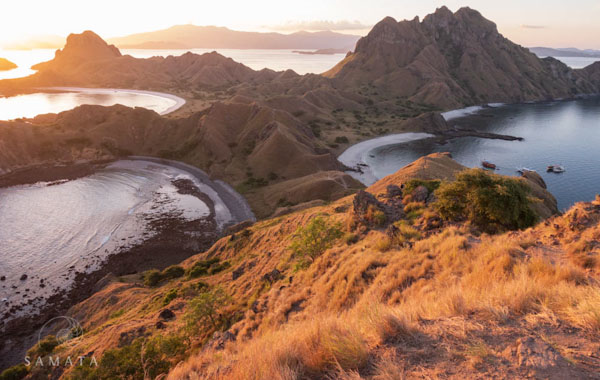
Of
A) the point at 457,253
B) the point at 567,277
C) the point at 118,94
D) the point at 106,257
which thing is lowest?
the point at 106,257

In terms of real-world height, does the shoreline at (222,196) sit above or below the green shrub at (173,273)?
above

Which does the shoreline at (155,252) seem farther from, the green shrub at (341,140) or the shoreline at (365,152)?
the green shrub at (341,140)

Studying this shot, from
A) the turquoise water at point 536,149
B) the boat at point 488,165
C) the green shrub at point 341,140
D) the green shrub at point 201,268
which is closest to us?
the green shrub at point 201,268

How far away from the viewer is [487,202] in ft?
52.2

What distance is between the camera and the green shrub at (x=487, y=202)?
15.8 m

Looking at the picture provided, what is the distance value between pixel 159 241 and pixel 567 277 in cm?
4894

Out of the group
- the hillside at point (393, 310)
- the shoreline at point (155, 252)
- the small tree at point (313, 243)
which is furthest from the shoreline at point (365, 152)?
the hillside at point (393, 310)

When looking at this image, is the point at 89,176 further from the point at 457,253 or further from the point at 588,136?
the point at 588,136

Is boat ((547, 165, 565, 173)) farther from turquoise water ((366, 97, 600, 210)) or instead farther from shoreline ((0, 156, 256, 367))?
shoreline ((0, 156, 256, 367))

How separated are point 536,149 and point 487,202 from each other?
108 meters

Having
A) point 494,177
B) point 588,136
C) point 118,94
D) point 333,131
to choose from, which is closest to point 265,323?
point 494,177

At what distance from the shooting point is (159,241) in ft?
153

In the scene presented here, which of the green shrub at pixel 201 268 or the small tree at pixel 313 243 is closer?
the small tree at pixel 313 243

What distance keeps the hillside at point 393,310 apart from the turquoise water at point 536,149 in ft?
172
